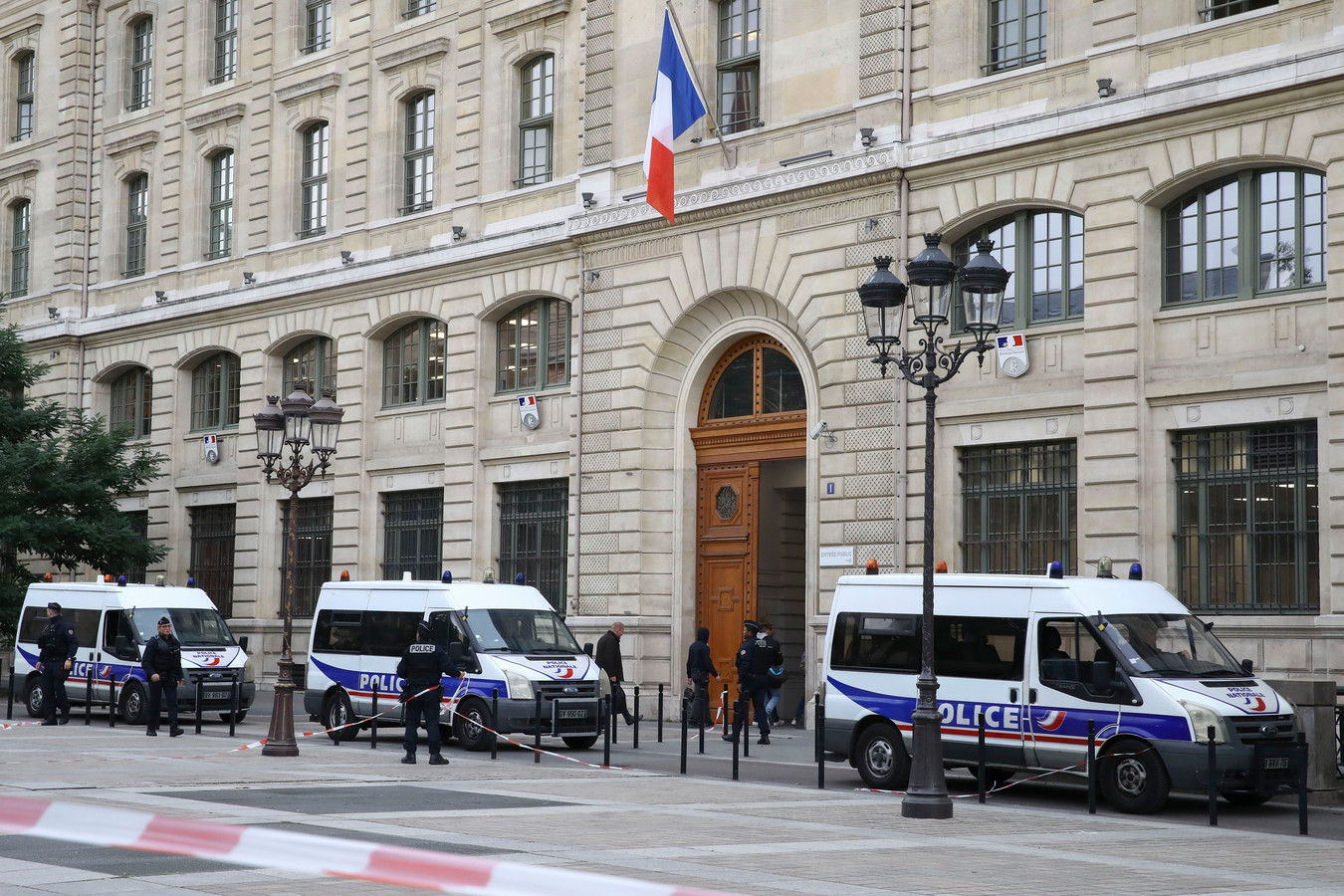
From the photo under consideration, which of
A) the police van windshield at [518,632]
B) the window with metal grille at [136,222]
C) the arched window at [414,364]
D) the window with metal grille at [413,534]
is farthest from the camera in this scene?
the window with metal grille at [136,222]

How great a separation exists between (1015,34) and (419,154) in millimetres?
14167

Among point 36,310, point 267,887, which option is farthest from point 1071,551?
point 36,310

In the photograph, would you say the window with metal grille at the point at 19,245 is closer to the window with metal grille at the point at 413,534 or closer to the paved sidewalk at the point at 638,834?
the window with metal grille at the point at 413,534

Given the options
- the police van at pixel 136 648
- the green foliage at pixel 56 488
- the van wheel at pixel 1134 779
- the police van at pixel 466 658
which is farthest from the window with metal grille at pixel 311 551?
the van wheel at pixel 1134 779

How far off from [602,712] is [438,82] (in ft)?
53.3

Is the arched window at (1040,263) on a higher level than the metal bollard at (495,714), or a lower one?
higher

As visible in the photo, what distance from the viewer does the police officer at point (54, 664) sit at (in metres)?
26.5

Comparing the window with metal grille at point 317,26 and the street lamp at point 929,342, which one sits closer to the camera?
the street lamp at point 929,342

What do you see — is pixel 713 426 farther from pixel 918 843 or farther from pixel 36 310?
pixel 36 310

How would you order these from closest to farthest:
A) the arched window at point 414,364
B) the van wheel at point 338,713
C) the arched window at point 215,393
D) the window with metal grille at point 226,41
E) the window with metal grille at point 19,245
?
the van wheel at point 338,713 → the arched window at point 414,364 → the arched window at point 215,393 → the window with metal grille at point 226,41 → the window with metal grille at point 19,245

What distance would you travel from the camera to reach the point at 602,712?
75.0 ft

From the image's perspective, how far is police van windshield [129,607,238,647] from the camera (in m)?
27.8

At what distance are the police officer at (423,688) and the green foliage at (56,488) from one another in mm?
18849

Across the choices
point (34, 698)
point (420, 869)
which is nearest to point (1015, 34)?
point (34, 698)
